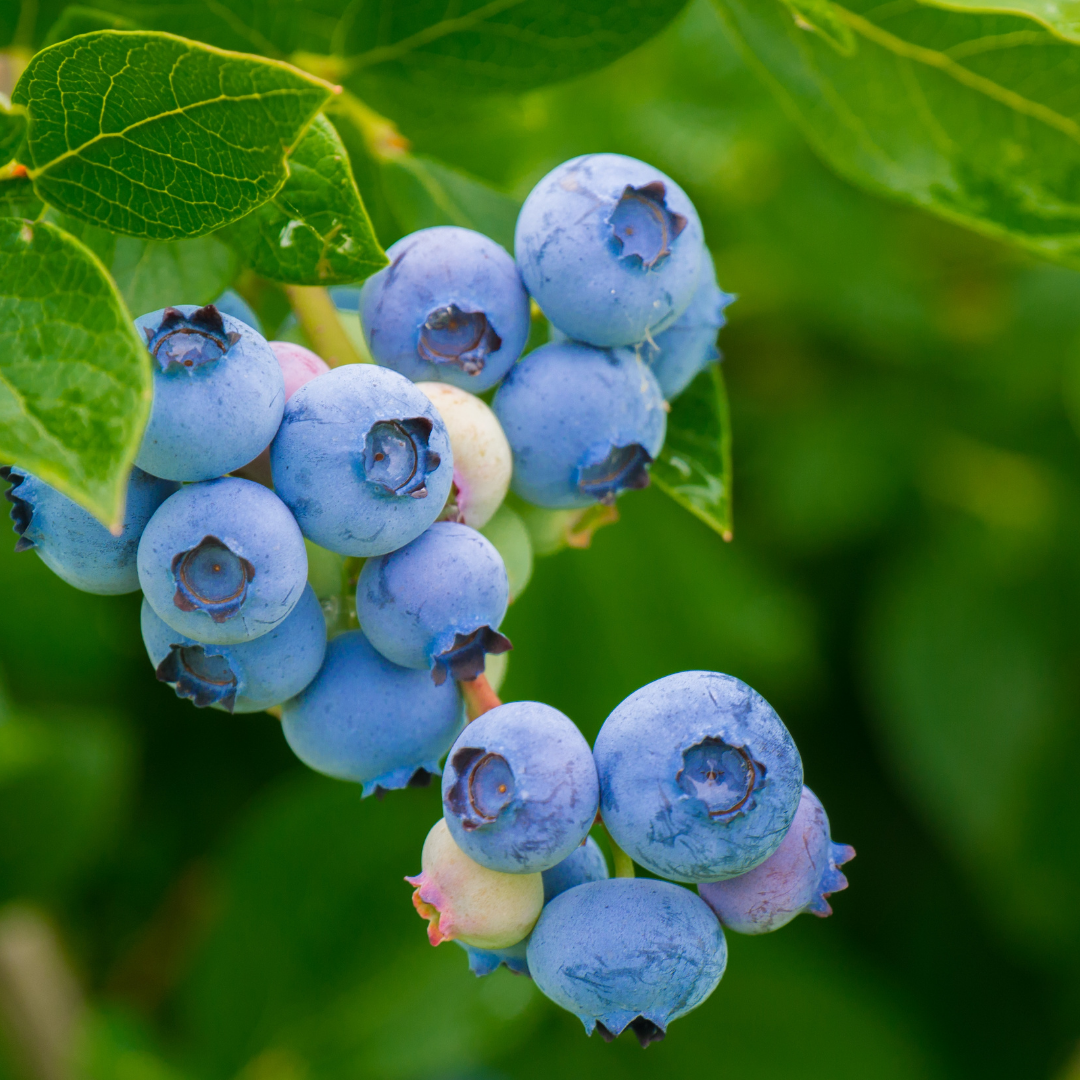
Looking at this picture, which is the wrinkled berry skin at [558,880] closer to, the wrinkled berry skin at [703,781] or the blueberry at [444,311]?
the wrinkled berry skin at [703,781]

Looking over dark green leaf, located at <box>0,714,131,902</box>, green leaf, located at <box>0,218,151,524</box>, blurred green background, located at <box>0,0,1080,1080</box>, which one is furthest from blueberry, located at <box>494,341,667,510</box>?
dark green leaf, located at <box>0,714,131,902</box>

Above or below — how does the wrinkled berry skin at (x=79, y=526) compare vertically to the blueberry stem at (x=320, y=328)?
below

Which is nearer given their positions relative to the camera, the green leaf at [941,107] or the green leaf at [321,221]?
the green leaf at [321,221]

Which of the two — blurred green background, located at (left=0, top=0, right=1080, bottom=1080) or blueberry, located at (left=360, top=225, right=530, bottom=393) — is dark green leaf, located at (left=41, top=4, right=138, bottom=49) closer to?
blueberry, located at (left=360, top=225, right=530, bottom=393)

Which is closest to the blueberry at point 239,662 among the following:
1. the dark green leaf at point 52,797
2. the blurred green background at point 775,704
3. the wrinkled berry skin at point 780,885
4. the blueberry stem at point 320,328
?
the blueberry stem at point 320,328

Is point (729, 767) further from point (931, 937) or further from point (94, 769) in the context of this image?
point (931, 937)

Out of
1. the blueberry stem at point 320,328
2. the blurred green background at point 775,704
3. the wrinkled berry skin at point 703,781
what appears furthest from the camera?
the blurred green background at point 775,704

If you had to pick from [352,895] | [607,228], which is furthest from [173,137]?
[352,895]

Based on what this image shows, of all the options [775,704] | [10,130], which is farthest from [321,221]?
[775,704]

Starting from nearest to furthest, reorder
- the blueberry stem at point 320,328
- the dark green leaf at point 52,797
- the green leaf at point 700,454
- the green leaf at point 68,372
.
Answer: the green leaf at point 68,372 < the blueberry stem at point 320,328 < the green leaf at point 700,454 < the dark green leaf at point 52,797
